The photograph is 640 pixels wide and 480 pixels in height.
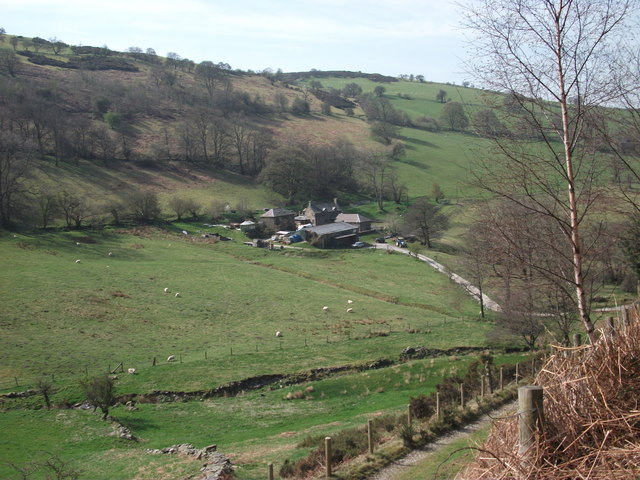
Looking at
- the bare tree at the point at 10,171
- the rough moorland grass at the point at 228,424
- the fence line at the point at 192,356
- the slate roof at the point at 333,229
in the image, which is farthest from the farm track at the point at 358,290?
the bare tree at the point at 10,171

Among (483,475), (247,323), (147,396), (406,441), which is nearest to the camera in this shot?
(483,475)

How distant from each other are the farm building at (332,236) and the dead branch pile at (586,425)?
238 feet

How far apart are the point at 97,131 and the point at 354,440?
98727mm

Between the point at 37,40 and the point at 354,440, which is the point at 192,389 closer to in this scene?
the point at 354,440

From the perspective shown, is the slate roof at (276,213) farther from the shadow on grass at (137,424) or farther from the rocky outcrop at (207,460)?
the rocky outcrop at (207,460)

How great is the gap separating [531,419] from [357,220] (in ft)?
272

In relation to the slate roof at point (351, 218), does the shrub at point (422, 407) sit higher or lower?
lower

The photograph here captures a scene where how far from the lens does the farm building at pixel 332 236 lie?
77.0 meters

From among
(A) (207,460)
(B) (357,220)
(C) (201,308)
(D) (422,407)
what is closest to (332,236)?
(B) (357,220)

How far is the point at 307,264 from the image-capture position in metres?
64.1

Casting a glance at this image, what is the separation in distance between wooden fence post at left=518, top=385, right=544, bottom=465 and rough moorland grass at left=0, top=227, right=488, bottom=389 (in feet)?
88.2

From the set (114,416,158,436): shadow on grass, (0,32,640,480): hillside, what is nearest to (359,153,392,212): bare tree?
(0,32,640,480): hillside

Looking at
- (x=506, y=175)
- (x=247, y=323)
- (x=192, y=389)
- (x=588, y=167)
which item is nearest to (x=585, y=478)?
(x=506, y=175)

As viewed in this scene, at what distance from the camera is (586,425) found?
3.79 meters
